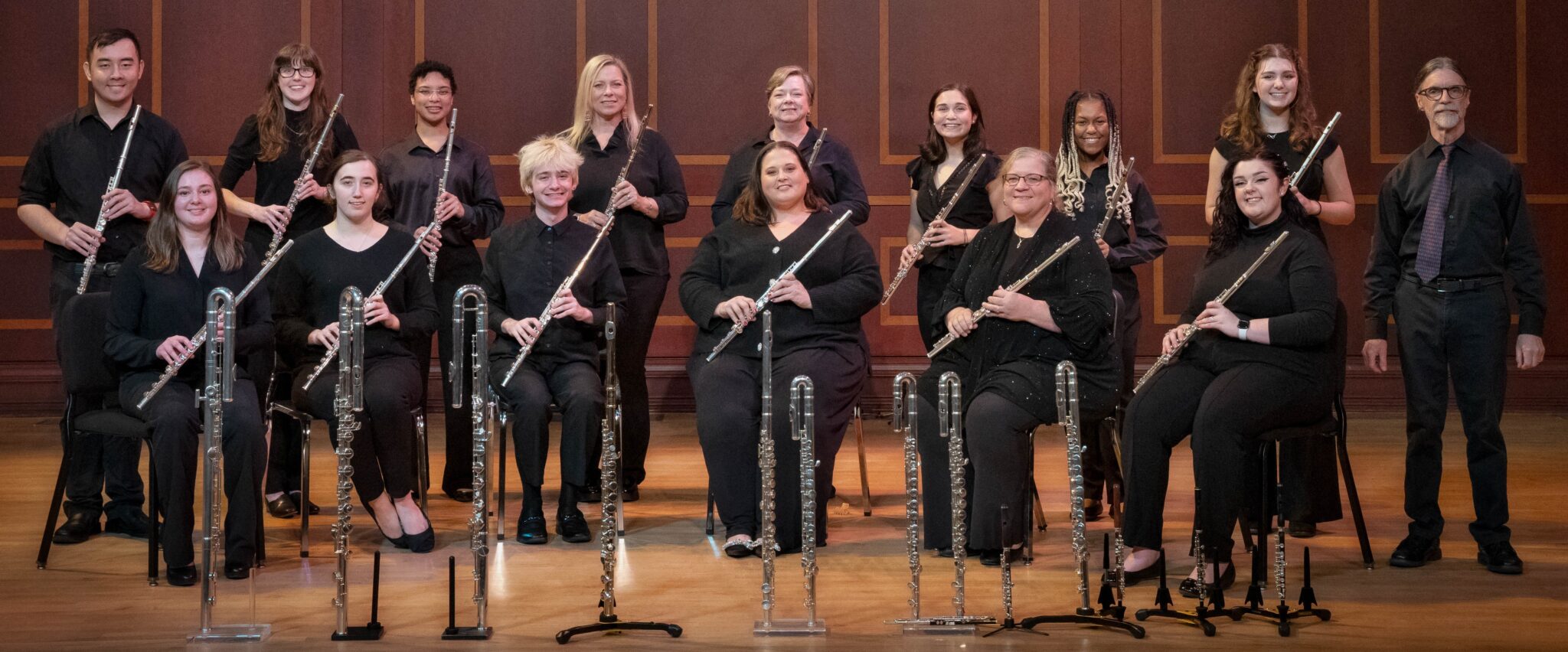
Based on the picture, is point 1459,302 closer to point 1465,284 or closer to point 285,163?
point 1465,284

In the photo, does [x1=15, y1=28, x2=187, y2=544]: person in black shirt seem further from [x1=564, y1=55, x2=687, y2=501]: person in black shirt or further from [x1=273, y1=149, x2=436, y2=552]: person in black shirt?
[x1=564, y1=55, x2=687, y2=501]: person in black shirt

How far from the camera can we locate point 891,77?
6.48 meters

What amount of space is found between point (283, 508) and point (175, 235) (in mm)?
929

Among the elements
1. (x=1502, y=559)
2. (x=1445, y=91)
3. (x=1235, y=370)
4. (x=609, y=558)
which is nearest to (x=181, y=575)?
(x=609, y=558)

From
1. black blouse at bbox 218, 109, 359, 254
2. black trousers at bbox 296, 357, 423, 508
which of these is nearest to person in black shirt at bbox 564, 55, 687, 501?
black blouse at bbox 218, 109, 359, 254

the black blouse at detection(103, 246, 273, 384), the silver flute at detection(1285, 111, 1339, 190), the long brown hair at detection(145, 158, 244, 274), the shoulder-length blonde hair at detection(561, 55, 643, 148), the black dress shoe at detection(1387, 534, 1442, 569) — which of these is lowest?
the black dress shoe at detection(1387, 534, 1442, 569)

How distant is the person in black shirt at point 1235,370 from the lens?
3.42 metres

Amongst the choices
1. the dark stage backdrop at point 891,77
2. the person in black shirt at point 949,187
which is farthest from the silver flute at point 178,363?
the dark stage backdrop at point 891,77

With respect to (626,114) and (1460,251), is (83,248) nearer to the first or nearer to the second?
(626,114)

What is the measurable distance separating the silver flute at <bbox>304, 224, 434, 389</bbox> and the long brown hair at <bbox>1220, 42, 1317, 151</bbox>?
2240mm

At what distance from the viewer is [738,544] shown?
3.79 m

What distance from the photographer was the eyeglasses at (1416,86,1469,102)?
3.70 meters

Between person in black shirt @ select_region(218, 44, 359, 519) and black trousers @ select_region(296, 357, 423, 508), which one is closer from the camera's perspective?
black trousers @ select_region(296, 357, 423, 508)

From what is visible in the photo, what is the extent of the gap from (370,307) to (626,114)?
1.16 m
